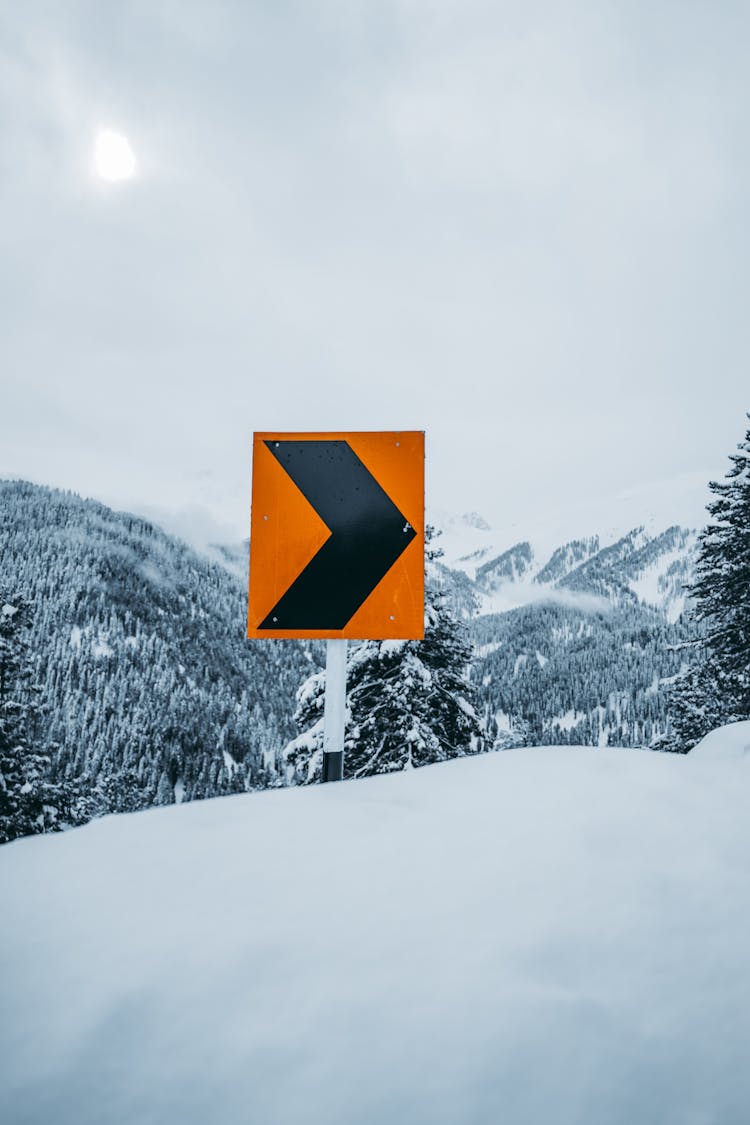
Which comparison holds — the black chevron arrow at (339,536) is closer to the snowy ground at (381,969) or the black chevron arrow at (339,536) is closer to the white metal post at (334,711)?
the white metal post at (334,711)

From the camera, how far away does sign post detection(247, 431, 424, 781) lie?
3.57 metres

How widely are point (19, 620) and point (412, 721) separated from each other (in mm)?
10873

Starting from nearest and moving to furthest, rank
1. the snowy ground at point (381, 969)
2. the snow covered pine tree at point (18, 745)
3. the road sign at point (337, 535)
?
the snowy ground at point (381, 969) → the road sign at point (337, 535) → the snow covered pine tree at point (18, 745)

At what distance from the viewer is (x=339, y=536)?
3.63 metres

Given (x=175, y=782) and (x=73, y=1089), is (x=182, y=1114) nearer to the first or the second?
(x=73, y=1089)

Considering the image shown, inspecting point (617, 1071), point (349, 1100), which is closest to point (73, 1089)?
point (349, 1100)

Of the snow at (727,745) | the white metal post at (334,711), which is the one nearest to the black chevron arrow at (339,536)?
the white metal post at (334,711)

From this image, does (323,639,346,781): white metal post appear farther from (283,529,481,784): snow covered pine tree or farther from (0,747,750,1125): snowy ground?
(283,529,481,784): snow covered pine tree

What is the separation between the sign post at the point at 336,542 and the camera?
3572 mm

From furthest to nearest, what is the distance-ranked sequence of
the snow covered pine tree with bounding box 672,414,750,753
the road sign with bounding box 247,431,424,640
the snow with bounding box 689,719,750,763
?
the snow covered pine tree with bounding box 672,414,750,753 → the snow with bounding box 689,719,750,763 → the road sign with bounding box 247,431,424,640

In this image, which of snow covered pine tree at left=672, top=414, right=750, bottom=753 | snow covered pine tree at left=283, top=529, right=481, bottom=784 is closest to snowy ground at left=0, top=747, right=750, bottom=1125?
snow covered pine tree at left=283, top=529, right=481, bottom=784

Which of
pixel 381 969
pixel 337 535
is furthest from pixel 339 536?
pixel 381 969

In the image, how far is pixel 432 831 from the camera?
8.24 ft

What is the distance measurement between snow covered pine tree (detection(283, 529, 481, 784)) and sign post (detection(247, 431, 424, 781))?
27.1 ft
